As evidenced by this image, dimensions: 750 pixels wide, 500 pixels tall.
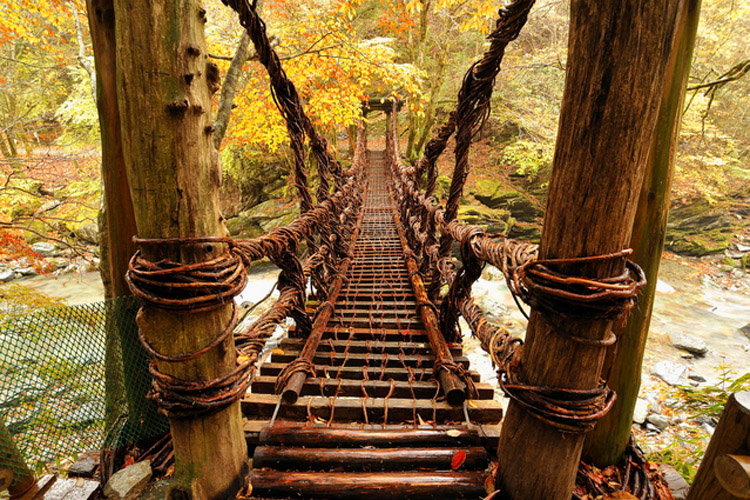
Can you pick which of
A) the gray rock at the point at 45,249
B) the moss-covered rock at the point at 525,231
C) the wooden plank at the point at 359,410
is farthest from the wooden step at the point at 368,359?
the gray rock at the point at 45,249

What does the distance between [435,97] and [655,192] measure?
9.74 meters

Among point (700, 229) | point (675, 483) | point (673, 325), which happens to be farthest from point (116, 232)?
point (700, 229)

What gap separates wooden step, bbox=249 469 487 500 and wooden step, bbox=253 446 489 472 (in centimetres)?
6

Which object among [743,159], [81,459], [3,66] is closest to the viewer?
[81,459]

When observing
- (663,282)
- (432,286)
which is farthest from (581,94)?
(663,282)

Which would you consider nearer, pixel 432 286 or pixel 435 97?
pixel 432 286

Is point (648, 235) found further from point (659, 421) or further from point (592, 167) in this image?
point (659, 421)

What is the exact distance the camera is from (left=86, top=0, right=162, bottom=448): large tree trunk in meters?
1.27

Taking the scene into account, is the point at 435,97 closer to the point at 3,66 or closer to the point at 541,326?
the point at 3,66

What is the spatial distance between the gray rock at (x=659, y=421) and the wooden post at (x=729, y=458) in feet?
13.7

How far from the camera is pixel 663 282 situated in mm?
9664

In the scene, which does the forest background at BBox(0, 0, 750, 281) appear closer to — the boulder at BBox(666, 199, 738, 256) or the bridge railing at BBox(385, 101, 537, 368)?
the boulder at BBox(666, 199, 738, 256)

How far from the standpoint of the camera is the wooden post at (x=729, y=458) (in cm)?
72

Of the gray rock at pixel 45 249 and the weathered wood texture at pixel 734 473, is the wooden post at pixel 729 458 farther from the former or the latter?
the gray rock at pixel 45 249
